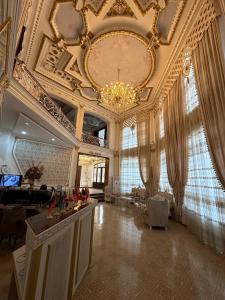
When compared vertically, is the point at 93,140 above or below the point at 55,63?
below

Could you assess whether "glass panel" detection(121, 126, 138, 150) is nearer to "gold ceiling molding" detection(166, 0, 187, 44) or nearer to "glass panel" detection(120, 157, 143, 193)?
"glass panel" detection(120, 157, 143, 193)

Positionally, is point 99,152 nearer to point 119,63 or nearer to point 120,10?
point 119,63

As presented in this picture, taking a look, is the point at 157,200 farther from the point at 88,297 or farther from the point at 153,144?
the point at 153,144

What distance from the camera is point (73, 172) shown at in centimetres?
889

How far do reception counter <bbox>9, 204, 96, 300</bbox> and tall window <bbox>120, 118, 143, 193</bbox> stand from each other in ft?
25.2

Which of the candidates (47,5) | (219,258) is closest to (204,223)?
(219,258)

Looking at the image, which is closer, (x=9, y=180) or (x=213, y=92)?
(x=213, y=92)

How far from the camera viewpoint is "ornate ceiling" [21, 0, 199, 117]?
179 inches

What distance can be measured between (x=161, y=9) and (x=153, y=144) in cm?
594

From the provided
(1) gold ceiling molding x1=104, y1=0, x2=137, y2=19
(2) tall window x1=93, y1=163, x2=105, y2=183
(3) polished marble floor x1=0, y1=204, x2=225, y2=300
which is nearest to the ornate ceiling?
(1) gold ceiling molding x1=104, y1=0, x2=137, y2=19

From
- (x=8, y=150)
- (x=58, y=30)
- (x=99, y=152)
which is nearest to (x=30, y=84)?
(x=58, y=30)

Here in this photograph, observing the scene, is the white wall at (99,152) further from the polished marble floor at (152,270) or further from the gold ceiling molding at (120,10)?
the gold ceiling molding at (120,10)

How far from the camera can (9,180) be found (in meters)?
5.18

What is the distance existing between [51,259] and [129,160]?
9186mm
